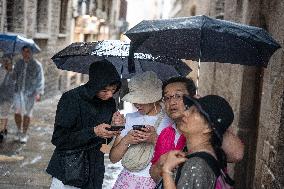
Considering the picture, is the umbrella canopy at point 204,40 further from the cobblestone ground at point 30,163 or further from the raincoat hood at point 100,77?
the cobblestone ground at point 30,163

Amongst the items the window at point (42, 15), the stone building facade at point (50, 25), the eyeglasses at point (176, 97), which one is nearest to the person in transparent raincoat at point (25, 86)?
the stone building facade at point (50, 25)

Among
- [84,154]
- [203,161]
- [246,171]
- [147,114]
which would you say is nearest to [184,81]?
[147,114]

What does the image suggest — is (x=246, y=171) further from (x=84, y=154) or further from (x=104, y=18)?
(x=104, y=18)

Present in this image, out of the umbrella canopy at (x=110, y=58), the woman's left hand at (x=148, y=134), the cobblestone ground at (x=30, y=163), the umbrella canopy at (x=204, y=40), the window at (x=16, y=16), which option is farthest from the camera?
the window at (x=16, y=16)

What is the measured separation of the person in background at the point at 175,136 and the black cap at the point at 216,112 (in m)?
0.27

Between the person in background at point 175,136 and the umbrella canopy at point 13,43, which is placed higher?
the umbrella canopy at point 13,43

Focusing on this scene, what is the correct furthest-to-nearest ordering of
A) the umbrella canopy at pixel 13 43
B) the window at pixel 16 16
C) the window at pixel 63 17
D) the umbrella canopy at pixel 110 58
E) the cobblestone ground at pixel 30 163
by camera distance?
the window at pixel 63 17 < the window at pixel 16 16 < the umbrella canopy at pixel 13 43 < the cobblestone ground at pixel 30 163 < the umbrella canopy at pixel 110 58

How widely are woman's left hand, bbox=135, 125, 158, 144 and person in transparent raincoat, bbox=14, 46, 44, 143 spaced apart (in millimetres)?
5628

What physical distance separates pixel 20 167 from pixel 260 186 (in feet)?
12.7

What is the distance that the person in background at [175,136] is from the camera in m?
2.82

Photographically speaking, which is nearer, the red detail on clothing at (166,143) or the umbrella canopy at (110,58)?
the red detail on clothing at (166,143)

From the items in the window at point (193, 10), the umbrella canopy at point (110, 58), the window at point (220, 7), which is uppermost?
the window at point (193, 10)

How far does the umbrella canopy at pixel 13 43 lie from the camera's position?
8.50 meters

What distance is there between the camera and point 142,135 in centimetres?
337
